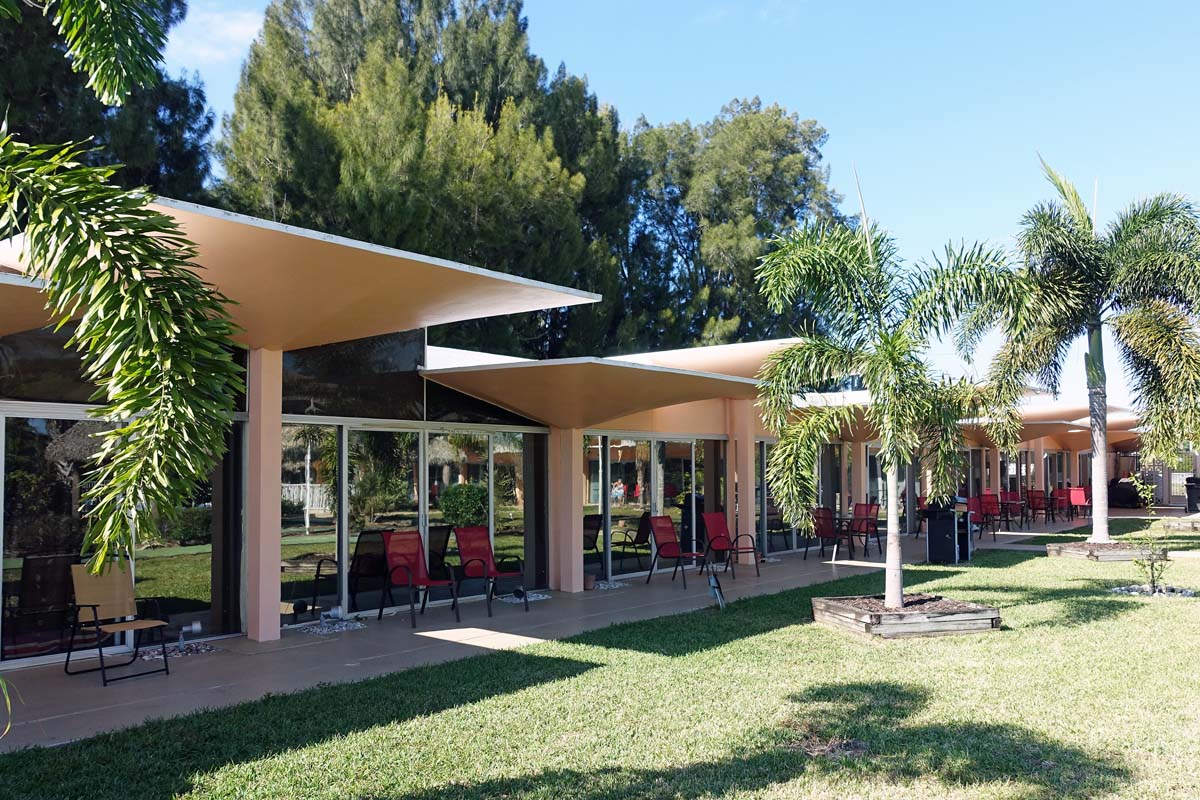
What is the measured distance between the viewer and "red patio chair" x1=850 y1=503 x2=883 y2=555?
14555mm

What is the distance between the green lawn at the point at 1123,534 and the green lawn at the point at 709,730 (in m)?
10.2

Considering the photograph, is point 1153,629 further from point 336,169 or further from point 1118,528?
point 1118,528

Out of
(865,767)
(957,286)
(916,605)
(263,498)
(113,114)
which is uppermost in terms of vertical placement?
(113,114)

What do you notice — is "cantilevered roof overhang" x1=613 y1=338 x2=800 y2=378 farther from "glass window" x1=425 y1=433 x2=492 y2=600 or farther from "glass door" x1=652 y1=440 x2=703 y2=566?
"glass window" x1=425 y1=433 x2=492 y2=600

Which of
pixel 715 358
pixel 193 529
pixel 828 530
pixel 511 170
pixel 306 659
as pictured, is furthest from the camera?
pixel 511 170

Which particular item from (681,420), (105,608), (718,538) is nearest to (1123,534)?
(681,420)

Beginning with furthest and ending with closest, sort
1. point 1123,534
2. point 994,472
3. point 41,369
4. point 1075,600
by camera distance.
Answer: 1. point 994,472
2. point 1123,534
3. point 1075,600
4. point 41,369

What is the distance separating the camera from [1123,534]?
17984 mm

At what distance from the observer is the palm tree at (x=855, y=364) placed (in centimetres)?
805

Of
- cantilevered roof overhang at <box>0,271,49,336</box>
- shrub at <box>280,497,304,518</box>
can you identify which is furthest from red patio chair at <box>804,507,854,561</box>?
cantilevered roof overhang at <box>0,271,49,336</box>

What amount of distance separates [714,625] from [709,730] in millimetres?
3295

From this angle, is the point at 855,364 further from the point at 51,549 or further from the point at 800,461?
Result: the point at 51,549

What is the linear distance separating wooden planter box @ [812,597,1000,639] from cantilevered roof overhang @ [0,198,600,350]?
147 inches

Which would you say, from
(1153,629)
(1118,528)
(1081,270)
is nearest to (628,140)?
(1081,270)
